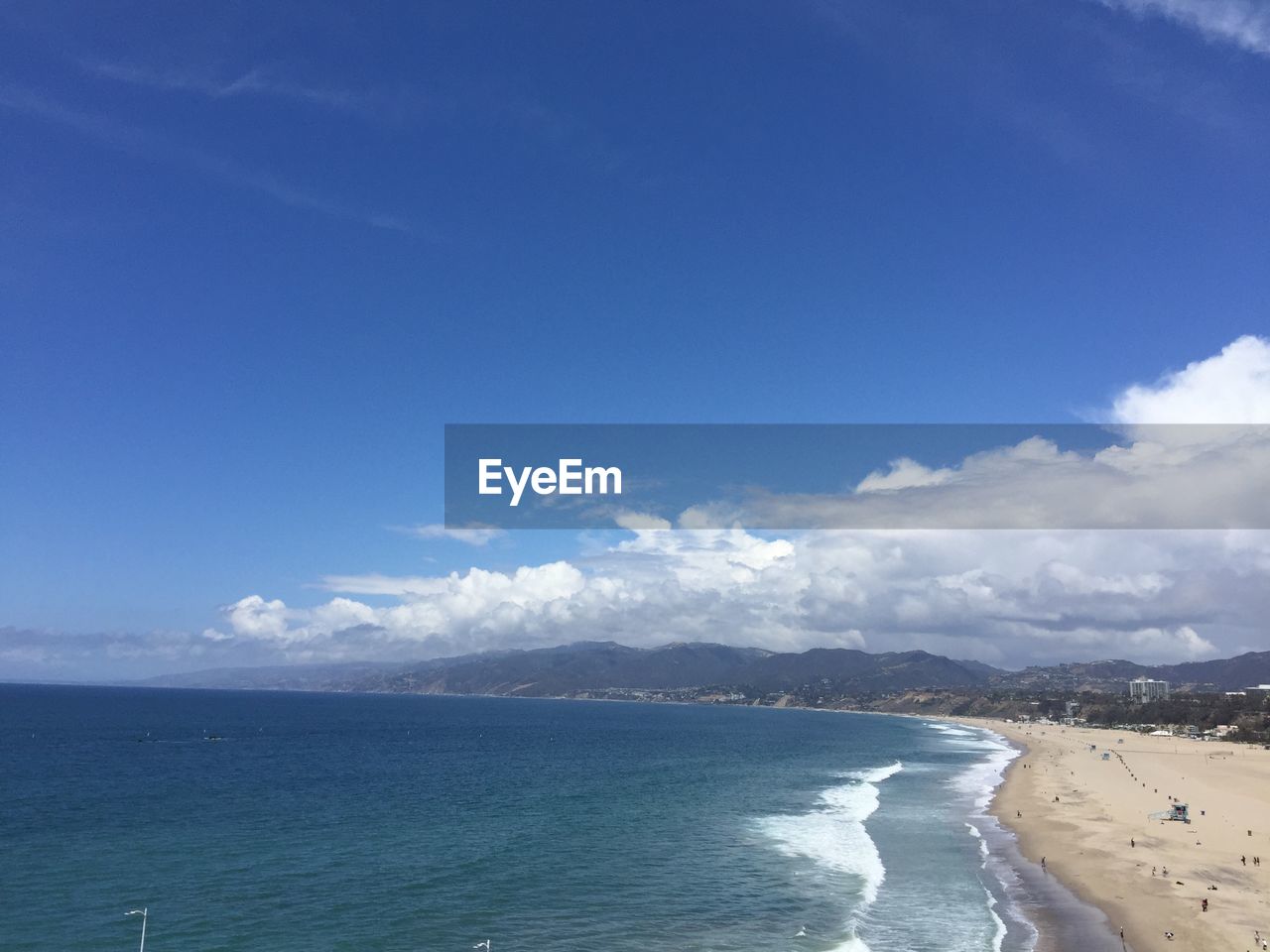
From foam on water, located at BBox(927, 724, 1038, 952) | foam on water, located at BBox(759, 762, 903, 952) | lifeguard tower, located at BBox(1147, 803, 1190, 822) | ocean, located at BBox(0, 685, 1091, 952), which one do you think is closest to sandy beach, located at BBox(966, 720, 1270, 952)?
lifeguard tower, located at BBox(1147, 803, 1190, 822)

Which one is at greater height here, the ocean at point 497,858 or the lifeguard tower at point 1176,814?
the ocean at point 497,858

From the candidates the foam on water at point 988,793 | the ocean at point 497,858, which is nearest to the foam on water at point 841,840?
the ocean at point 497,858

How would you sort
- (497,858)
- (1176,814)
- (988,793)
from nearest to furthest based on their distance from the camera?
(497,858) → (1176,814) → (988,793)

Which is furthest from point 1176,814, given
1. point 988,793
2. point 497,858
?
point 497,858

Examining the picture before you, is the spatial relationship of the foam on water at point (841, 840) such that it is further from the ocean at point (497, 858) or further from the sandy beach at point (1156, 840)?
the sandy beach at point (1156, 840)

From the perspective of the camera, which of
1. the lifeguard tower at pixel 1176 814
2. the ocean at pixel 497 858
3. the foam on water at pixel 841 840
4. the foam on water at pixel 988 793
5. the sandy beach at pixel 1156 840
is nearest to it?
the ocean at pixel 497 858

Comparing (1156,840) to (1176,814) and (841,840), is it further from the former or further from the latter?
(841,840)

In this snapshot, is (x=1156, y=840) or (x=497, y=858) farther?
(x=1156, y=840)
